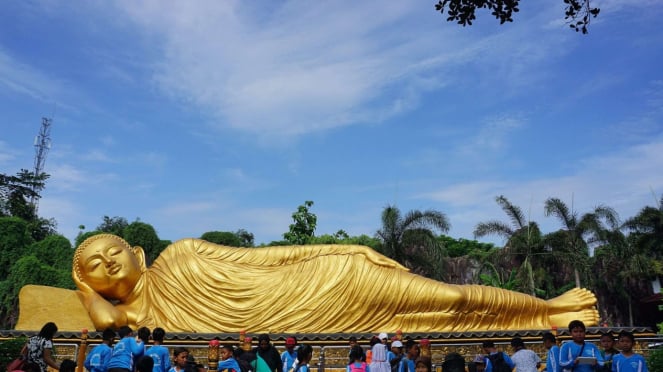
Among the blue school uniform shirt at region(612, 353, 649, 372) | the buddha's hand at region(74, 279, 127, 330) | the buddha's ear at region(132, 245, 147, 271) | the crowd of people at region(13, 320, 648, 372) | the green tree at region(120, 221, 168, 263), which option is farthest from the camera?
the green tree at region(120, 221, 168, 263)

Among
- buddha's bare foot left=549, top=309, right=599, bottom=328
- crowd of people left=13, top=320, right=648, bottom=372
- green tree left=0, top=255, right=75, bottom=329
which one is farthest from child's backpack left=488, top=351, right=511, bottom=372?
green tree left=0, top=255, right=75, bottom=329

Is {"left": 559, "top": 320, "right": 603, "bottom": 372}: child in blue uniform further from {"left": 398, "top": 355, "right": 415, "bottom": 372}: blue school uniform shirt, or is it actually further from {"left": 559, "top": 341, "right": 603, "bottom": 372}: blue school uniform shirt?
{"left": 398, "top": 355, "right": 415, "bottom": 372}: blue school uniform shirt

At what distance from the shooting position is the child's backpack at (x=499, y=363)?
15.8 feet

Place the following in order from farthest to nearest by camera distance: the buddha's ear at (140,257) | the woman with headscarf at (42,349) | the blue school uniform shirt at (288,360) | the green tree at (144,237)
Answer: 1. the green tree at (144,237)
2. the buddha's ear at (140,257)
3. the blue school uniform shirt at (288,360)
4. the woman with headscarf at (42,349)

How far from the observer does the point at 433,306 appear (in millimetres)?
9930

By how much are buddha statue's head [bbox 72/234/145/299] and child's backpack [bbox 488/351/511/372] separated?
290 inches

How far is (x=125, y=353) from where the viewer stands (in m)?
4.92

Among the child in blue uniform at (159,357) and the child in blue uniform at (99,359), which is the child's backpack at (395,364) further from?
the child in blue uniform at (99,359)

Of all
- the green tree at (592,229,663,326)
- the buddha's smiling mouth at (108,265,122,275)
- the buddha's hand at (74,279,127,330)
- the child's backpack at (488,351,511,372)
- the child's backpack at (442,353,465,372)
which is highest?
the green tree at (592,229,663,326)

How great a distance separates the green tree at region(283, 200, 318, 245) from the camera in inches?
1080

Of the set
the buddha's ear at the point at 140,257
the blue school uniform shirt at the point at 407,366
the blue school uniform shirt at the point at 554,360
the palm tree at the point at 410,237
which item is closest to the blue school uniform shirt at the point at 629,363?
the blue school uniform shirt at the point at 554,360

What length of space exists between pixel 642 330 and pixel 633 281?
1651cm

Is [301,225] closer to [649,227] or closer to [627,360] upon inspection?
[649,227]

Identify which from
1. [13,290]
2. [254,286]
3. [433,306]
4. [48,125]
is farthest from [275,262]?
[48,125]
